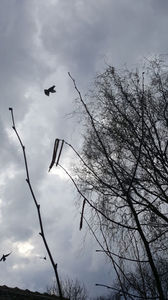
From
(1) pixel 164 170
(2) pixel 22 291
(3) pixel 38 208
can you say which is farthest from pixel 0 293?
(3) pixel 38 208

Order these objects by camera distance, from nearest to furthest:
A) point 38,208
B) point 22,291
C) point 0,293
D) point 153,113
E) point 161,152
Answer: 1. point 38,208
2. point 161,152
3. point 153,113
4. point 0,293
5. point 22,291

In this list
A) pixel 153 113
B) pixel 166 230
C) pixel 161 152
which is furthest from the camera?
pixel 153 113

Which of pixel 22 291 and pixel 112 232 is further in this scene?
pixel 22 291

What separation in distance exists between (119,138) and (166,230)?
1.88 metres

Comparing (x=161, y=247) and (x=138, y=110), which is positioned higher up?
(x=138, y=110)

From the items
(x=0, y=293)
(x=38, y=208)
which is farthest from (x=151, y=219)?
(x=0, y=293)

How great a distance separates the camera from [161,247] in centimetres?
530

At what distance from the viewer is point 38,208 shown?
835 millimetres

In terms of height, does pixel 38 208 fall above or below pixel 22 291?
below

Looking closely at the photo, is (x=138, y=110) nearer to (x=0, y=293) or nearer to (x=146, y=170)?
(x=146, y=170)

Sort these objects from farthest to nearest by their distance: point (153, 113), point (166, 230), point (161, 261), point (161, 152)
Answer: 1. point (153, 113)
2. point (161, 152)
3. point (166, 230)
4. point (161, 261)

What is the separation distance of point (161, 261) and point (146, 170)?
1.61 meters

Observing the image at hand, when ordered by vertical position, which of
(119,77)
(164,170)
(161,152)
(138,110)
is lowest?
(164,170)

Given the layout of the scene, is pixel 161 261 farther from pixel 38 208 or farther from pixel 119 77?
pixel 38 208
